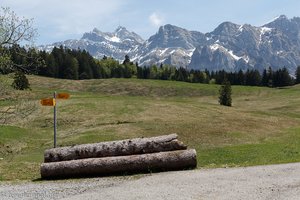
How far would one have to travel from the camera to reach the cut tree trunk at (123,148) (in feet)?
73.9

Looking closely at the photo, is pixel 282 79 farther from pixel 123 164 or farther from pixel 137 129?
pixel 123 164

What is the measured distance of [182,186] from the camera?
56.9 ft

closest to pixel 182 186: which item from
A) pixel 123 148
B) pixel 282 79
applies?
pixel 123 148

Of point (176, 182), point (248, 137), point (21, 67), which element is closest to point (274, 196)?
point (176, 182)

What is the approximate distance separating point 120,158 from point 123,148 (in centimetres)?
81

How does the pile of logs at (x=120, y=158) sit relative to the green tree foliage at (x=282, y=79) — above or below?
below

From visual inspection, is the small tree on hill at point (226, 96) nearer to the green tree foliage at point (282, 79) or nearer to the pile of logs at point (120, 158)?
the pile of logs at point (120, 158)

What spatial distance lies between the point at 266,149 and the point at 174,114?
29925 mm

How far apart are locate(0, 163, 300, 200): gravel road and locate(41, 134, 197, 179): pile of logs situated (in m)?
0.81

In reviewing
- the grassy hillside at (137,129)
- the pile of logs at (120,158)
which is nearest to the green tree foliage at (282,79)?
the grassy hillside at (137,129)

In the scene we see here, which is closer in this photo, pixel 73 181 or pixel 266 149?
pixel 73 181

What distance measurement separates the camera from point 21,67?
29.7 meters

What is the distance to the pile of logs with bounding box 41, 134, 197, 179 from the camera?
70.9ft

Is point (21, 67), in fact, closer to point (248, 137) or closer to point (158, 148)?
point (158, 148)
